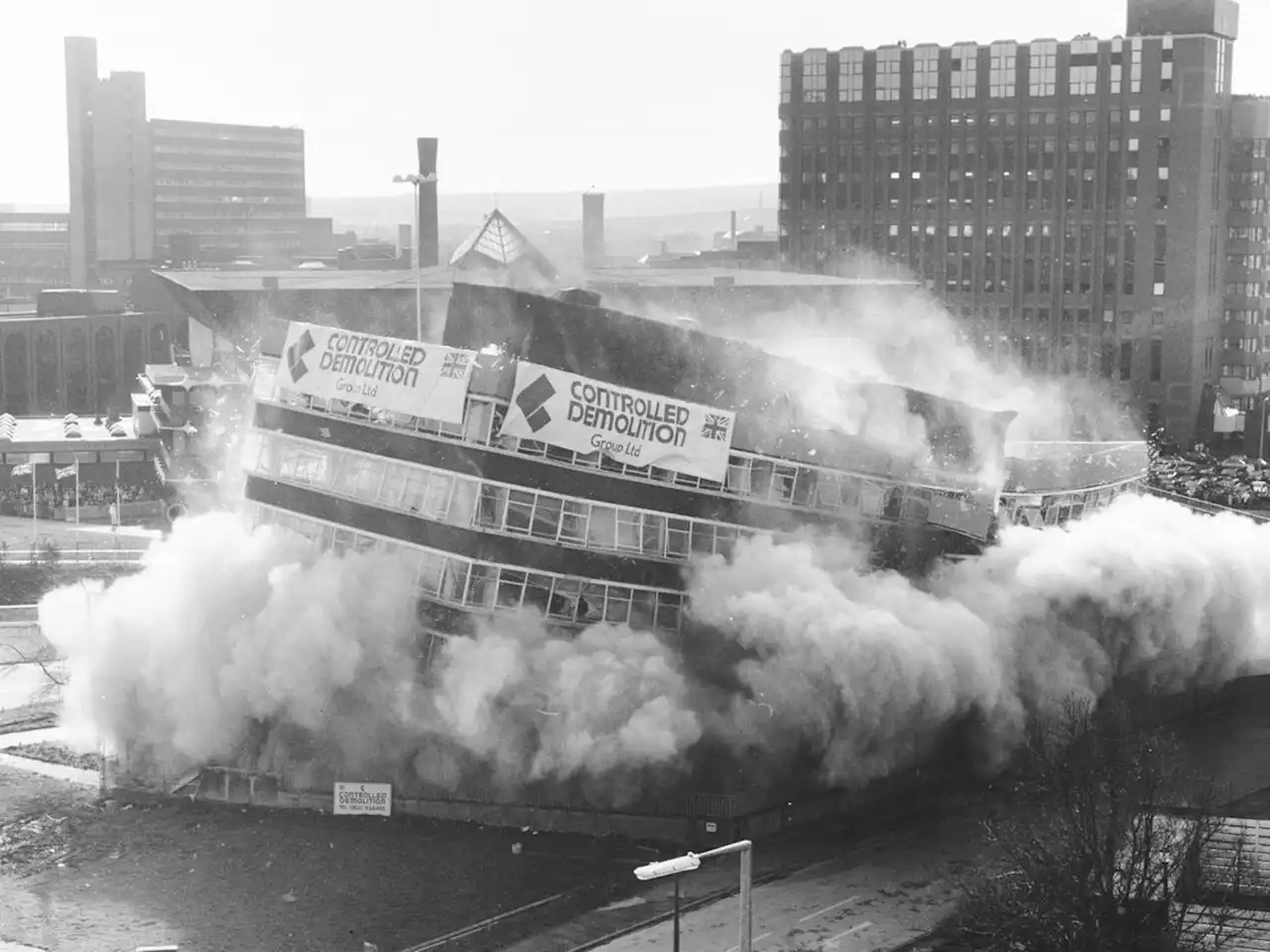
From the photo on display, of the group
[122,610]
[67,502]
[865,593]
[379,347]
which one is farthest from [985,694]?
[67,502]

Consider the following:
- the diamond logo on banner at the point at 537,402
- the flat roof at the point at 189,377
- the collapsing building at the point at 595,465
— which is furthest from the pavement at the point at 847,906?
the flat roof at the point at 189,377

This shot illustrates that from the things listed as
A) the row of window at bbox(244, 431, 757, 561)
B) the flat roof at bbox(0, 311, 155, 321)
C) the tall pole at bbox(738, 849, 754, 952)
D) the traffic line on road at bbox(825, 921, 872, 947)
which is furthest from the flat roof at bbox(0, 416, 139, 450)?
the tall pole at bbox(738, 849, 754, 952)

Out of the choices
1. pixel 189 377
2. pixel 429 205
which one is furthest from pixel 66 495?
pixel 429 205

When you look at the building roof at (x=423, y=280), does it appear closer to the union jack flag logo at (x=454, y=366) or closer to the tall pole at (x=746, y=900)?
the union jack flag logo at (x=454, y=366)

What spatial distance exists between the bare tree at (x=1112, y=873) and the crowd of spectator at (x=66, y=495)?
75.6 meters

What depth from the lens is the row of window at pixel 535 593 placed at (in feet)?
189

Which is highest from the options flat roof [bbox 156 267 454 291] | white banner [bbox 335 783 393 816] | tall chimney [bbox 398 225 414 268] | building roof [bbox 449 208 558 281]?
tall chimney [bbox 398 225 414 268]

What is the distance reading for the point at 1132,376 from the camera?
140125mm

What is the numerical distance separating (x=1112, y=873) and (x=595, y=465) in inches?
813

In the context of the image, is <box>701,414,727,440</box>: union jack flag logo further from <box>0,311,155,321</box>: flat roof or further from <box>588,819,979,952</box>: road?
<box>0,311,155,321</box>: flat roof

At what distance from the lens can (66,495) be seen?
117 m

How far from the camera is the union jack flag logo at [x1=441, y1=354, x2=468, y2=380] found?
58094 mm

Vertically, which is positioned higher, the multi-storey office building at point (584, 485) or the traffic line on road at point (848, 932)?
the multi-storey office building at point (584, 485)

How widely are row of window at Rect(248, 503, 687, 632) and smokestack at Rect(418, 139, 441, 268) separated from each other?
242 feet
